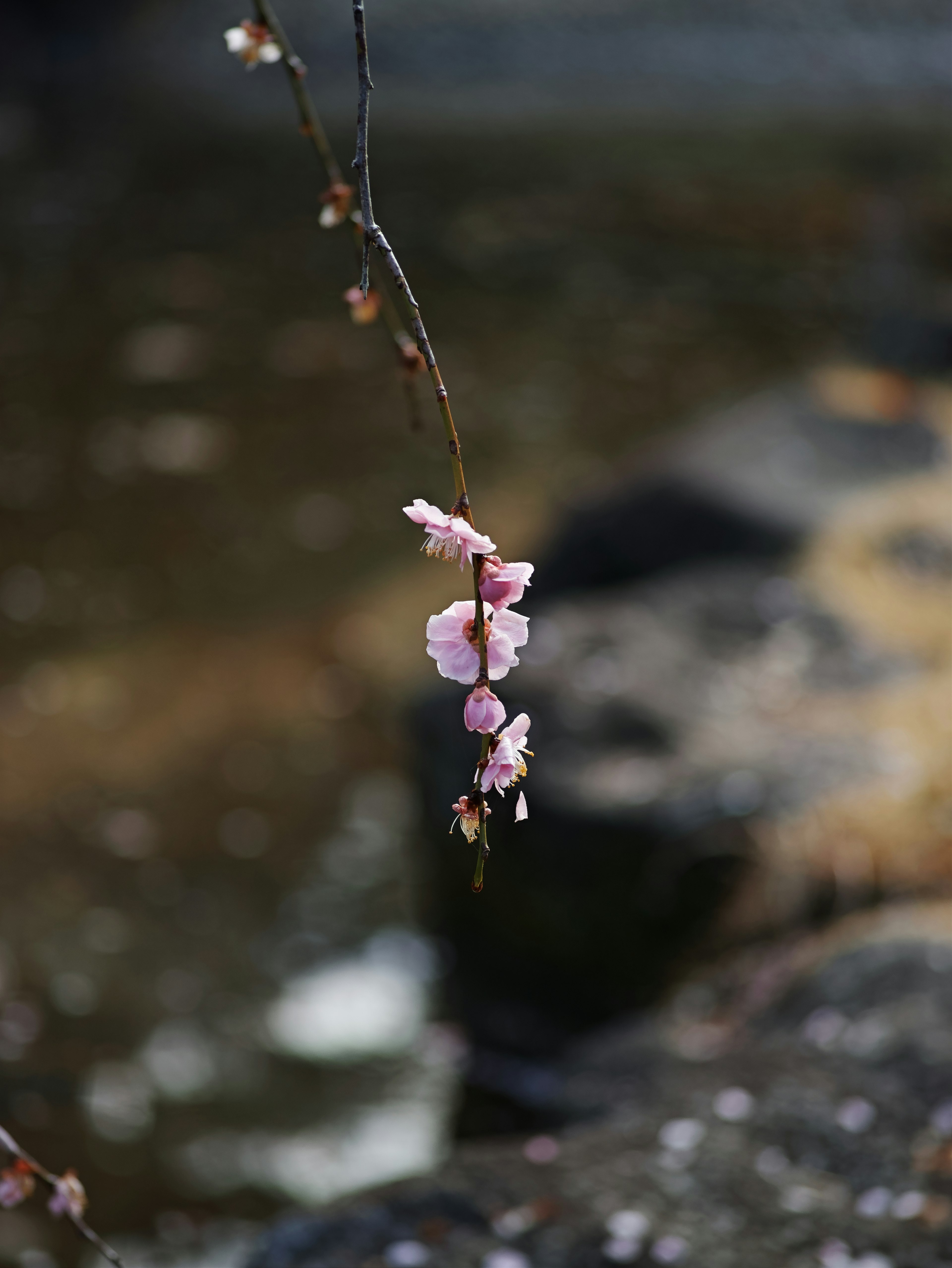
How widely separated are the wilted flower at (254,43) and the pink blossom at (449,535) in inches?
34.7

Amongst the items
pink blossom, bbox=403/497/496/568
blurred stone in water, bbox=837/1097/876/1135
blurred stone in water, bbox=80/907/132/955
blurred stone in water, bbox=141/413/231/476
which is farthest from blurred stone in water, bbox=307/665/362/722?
pink blossom, bbox=403/497/496/568

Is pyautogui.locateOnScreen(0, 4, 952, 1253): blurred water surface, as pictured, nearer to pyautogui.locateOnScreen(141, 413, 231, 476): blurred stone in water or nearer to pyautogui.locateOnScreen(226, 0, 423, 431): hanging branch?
pyautogui.locateOnScreen(141, 413, 231, 476): blurred stone in water

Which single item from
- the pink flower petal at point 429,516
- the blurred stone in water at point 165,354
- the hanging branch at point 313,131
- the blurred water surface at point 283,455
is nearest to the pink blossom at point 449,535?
the pink flower petal at point 429,516

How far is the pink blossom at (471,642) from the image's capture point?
3.16ft

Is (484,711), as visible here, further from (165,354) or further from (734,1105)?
(165,354)

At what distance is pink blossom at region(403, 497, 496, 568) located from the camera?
879mm

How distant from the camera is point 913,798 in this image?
354 cm

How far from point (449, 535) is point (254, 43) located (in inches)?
37.6

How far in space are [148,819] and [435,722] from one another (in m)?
1.81

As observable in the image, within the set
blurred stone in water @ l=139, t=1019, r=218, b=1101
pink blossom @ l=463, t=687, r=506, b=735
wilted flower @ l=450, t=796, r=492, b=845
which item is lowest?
blurred stone in water @ l=139, t=1019, r=218, b=1101

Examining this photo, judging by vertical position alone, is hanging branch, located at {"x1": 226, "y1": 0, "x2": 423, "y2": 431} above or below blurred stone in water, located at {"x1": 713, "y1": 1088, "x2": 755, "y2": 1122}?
above

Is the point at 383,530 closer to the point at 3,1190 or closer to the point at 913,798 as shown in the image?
the point at 913,798

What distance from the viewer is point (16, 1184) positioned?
154cm

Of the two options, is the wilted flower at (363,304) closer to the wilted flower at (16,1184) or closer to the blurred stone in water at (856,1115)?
the wilted flower at (16,1184)
